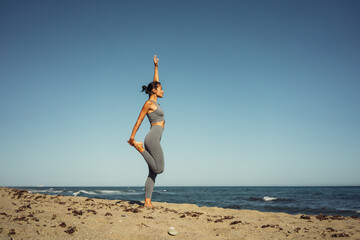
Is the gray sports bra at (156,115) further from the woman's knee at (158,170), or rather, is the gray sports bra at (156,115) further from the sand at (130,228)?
the sand at (130,228)

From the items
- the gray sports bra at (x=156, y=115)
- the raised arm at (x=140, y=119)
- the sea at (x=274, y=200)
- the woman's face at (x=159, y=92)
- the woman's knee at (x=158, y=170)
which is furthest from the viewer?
the sea at (x=274, y=200)

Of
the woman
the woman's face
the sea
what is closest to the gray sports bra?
the woman

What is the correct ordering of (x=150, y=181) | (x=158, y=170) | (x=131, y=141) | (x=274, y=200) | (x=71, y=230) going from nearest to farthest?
(x=71, y=230)
(x=131, y=141)
(x=158, y=170)
(x=150, y=181)
(x=274, y=200)

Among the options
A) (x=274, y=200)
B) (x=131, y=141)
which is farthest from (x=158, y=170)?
(x=274, y=200)

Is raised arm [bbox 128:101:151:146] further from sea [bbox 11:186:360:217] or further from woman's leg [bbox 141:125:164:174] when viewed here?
sea [bbox 11:186:360:217]

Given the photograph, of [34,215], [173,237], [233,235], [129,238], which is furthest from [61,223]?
[233,235]

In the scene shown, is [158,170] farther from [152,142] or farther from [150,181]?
[152,142]

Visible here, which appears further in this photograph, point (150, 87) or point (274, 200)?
point (274, 200)

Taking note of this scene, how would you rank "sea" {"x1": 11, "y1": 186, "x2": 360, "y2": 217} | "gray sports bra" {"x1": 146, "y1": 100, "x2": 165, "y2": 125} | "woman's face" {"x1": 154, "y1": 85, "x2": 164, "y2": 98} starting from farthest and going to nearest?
"sea" {"x1": 11, "y1": 186, "x2": 360, "y2": 217} < "woman's face" {"x1": 154, "y1": 85, "x2": 164, "y2": 98} < "gray sports bra" {"x1": 146, "y1": 100, "x2": 165, "y2": 125}

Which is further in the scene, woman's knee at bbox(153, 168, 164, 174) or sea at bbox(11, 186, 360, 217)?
sea at bbox(11, 186, 360, 217)

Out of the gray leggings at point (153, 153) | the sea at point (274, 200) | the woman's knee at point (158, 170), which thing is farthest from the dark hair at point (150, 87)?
the sea at point (274, 200)

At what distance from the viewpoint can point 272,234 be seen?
390 centimetres

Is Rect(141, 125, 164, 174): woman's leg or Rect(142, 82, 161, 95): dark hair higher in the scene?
Rect(142, 82, 161, 95): dark hair

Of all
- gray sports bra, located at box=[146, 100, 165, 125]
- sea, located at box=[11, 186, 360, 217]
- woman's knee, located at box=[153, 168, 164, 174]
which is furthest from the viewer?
sea, located at box=[11, 186, 360, 217]
